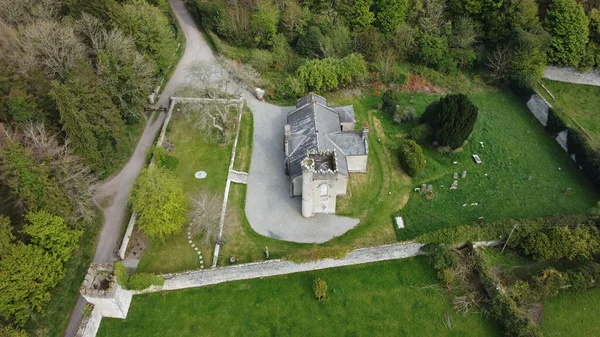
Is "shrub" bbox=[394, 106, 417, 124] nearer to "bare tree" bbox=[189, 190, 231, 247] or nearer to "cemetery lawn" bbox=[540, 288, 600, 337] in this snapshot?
"bare tree" bbox=[189, 190, 231, 247]

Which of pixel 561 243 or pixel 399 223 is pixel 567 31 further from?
pixel 399 223

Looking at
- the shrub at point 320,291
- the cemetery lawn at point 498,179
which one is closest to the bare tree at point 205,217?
the shrub at point 320,291

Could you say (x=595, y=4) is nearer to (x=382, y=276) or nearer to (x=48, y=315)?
(x=382, y=276)

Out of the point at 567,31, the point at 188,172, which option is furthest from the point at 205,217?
the point at 567,31

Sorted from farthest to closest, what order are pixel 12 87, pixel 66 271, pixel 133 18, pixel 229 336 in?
1. pixel 133 18
2. pixel 12 87
3. pixel 66 271
4. pixel 229 336

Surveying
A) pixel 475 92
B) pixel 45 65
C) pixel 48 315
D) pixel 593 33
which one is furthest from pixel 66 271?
pixel 593 33
